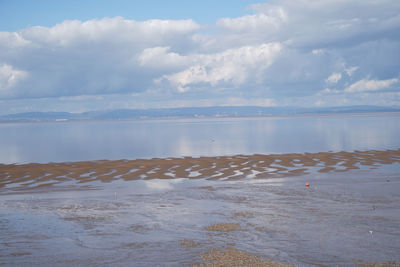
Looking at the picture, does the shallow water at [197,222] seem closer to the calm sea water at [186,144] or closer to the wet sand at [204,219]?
the wet sand at [204,219]

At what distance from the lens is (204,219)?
1398 centimetres

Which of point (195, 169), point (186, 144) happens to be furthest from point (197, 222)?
point (186, 144)

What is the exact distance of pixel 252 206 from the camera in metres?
15.9

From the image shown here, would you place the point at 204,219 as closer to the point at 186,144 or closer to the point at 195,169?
the point at 195,169

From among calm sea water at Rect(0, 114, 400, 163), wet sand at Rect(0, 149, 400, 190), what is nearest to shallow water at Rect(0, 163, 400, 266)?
wet sand at Rect(0, 149, 400, 190)

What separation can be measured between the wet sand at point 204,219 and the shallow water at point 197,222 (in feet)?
0.11

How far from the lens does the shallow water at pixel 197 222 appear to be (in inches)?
409

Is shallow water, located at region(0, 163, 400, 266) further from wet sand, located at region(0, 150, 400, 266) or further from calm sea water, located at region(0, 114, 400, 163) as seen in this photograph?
calm sea water, located at region(0, 114, 400, 163)

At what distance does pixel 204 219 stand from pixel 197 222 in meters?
0.47

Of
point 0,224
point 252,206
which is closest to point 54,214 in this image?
point 0,224

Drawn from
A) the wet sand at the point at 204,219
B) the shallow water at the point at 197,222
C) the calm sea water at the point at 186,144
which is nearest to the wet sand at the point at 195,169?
the wet sand at the point at 204,219

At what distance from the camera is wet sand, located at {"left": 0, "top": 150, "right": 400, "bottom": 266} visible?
10.3 meters

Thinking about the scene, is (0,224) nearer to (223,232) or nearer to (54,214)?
(54,214)

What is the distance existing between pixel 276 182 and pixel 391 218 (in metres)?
9.19
